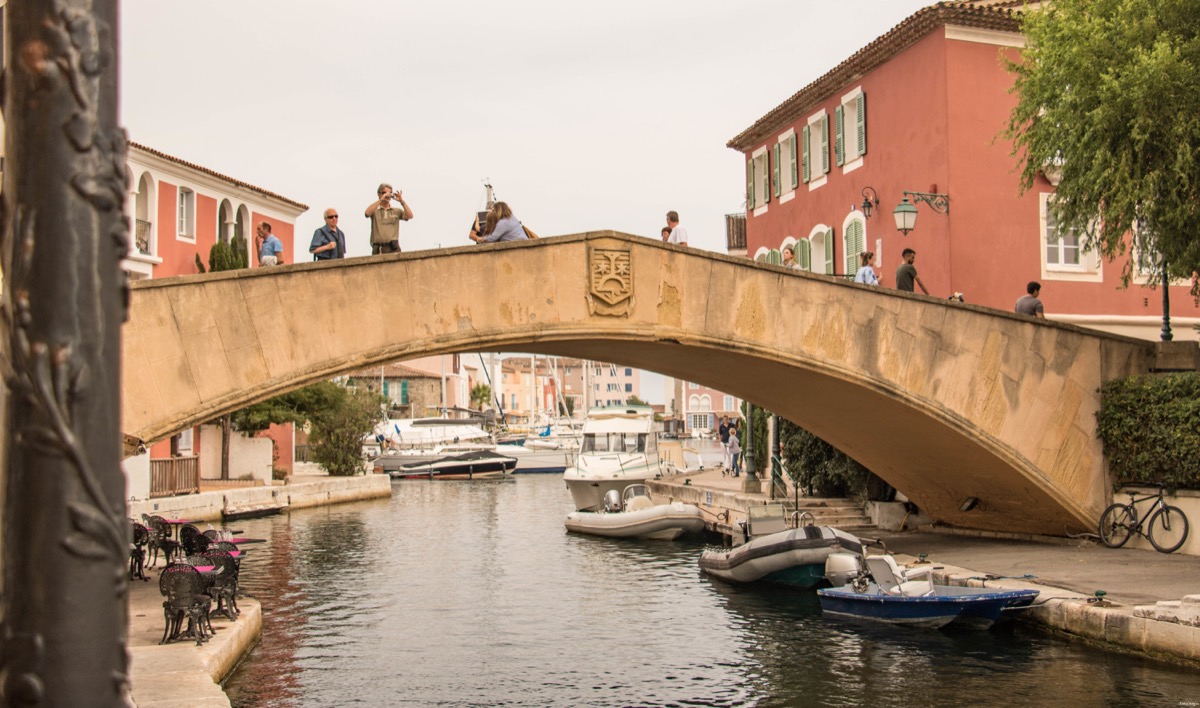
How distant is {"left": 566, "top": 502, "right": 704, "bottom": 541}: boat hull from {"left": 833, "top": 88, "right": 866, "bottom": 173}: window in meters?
8.47

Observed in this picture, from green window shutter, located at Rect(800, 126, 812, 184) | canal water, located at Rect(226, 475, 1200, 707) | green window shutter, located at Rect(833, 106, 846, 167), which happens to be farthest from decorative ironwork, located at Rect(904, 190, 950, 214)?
canal water, located at Rect(226, 475, 1200, 707)

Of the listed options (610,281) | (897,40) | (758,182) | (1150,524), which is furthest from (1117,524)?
(758,182)

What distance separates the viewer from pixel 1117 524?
19.8 meters

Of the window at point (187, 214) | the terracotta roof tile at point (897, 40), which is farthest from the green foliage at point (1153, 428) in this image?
the window at point (187, 214)

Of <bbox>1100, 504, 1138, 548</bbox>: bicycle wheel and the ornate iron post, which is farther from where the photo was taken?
<bbox>1100, 504, 1138, 548</bbox>: bicycle wheel

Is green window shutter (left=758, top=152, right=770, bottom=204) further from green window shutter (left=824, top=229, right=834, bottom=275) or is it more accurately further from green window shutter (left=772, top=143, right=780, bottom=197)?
green window shutter (left=824, top=229, right=834, bottom=275)

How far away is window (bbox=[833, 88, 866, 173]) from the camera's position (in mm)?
27469

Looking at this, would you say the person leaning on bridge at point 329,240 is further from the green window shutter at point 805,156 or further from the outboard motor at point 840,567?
the green window shutter at point 805,156

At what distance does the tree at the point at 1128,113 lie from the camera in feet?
60.8

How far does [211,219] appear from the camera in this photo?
129ft

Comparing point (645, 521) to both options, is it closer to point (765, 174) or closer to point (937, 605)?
point (765, 174)

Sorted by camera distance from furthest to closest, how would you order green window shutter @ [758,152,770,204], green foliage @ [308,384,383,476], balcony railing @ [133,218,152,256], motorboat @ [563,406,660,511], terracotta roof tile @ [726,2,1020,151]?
green foliage @ [308,384,383,476] → motorboat @ [563,406,660,511] → balcony railing @ [133,218,152,256] → green window shutter @ [758,152,770,204] → terracotta roof tile @ [726,2,1020,151]

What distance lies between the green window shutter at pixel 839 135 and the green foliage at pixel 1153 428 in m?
10.1

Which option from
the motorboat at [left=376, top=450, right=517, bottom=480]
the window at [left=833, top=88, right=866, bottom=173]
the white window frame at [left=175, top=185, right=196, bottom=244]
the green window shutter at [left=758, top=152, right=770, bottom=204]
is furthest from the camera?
the motorboat at [left=376, top=450, right=517, bottom=480]
